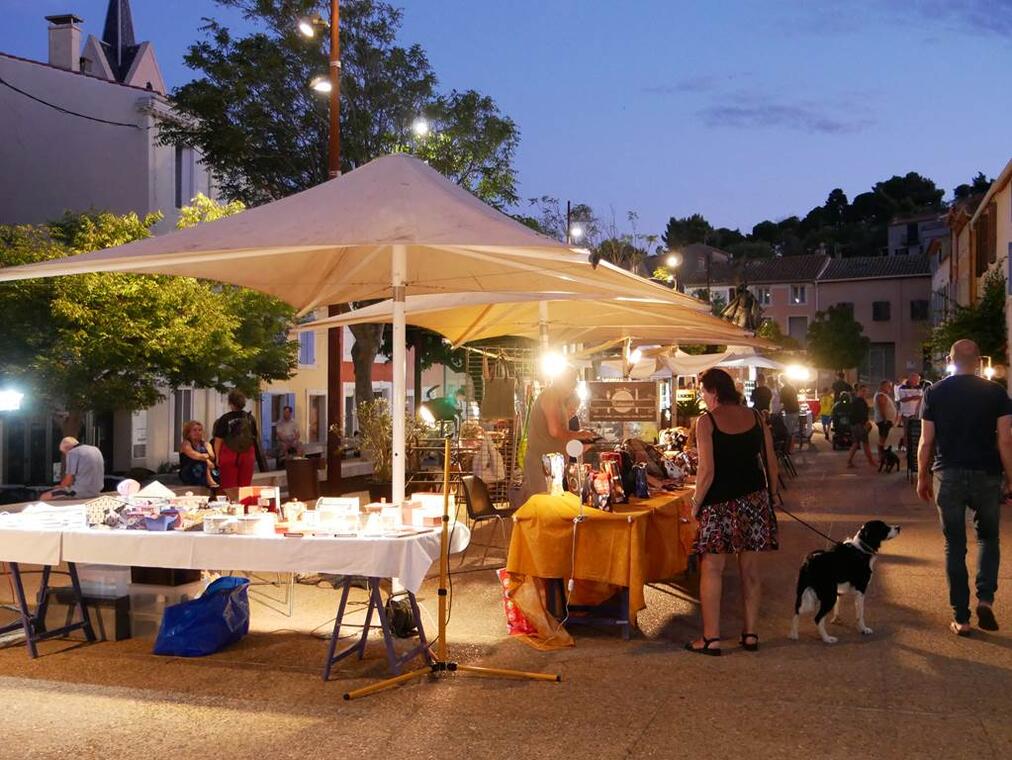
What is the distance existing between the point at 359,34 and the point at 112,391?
1256 cm

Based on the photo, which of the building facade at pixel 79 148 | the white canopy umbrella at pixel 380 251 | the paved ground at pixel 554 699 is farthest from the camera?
the building facade at pixel 79 148

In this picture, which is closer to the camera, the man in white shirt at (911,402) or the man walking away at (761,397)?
the man in white shirt at (911,402)

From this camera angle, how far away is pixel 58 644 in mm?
7082

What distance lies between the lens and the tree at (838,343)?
66812 millimetres

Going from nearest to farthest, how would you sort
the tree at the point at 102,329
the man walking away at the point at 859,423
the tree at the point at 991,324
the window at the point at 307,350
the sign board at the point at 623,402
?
1. the sign board at the point at 623,402
2. the tree at the point at 102,329
3. the man walking away at the point at 859,423
4. the tree at the point at 991,324
5. the window at the point at 307,350

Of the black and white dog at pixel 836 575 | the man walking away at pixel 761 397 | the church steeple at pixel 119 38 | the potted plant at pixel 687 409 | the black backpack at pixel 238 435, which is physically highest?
the church steeple at pixel 119 38

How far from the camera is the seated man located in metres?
9.73

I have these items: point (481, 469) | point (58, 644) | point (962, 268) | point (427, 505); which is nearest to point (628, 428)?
point (481, 469)

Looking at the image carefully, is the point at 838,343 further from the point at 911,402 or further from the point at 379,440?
the point at 379,440

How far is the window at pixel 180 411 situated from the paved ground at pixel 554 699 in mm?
21930

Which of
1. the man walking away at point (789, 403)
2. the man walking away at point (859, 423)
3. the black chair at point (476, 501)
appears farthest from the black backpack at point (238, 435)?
the man walking away at point (789, 403)

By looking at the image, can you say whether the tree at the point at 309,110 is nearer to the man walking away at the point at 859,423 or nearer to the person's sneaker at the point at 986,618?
the man walking away at the point at 859,423

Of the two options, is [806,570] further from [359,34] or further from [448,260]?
[359,34]

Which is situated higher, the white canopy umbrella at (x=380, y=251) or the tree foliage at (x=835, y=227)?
the tree foliage at (x=835, y=227)
